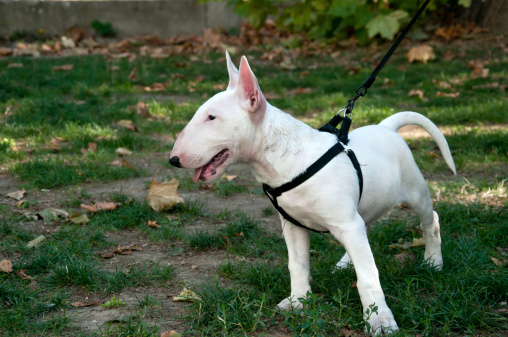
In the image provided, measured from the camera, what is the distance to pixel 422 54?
9.33 metres

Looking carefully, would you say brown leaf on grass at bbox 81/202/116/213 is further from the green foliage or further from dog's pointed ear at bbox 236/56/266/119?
the green foliage

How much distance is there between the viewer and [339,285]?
3.22m

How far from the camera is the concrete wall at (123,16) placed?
482 inches

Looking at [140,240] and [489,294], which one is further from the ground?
[489,294]

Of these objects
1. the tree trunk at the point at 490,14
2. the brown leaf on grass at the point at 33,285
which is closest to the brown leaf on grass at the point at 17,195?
the brown leaf on grass at the point at 33,285

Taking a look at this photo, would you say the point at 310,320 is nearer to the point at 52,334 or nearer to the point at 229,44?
the point at 52,334

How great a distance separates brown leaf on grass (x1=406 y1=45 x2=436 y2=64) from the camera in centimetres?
Answer: 930

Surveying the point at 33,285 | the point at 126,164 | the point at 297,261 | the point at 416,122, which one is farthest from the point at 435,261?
the point at 126,164

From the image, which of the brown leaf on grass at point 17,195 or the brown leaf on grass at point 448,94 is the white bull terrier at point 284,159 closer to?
the brown leaf on grass at point 17,195

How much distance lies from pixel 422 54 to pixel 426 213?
6.55 metres

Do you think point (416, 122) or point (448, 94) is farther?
point (448, 94)

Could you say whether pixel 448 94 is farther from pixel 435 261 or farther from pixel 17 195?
pixel 17 195

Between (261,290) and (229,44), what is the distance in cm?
899

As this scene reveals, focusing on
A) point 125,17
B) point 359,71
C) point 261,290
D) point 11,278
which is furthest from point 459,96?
point 125,17
